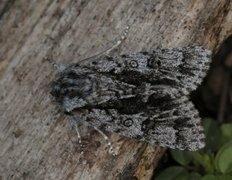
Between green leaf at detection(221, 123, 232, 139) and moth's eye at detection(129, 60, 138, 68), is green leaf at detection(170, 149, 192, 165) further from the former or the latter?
moth's eye at detection(129, 60, 138, 68)

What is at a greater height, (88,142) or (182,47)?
(182,47)

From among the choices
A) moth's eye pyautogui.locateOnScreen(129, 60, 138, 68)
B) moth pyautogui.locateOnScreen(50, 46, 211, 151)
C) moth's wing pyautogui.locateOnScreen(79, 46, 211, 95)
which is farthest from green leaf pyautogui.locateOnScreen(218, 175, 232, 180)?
moth's eye pyautogui.locateOnScreen(129, 60, 138, 68)

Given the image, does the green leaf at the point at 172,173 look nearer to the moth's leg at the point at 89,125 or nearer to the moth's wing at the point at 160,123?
the moth's wing at the point at 160,123

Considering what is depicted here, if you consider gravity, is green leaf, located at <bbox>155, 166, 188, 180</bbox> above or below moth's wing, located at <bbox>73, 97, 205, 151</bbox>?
below

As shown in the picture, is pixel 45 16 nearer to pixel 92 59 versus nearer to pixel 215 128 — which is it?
pixel 92 59

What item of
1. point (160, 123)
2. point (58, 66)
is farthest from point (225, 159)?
point (58, 66)

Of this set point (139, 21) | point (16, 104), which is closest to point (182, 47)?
point (139, 21)
